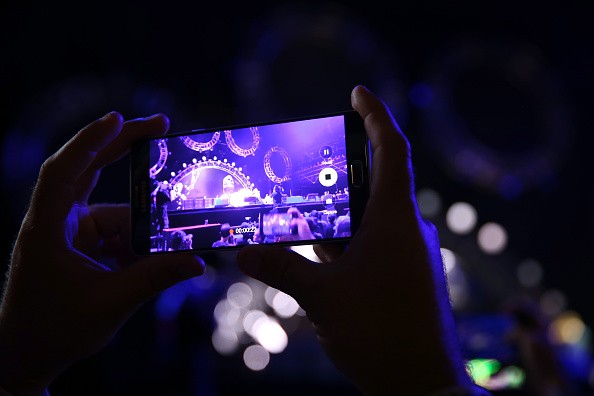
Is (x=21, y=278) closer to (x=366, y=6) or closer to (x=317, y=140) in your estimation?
(x=317, y=140)

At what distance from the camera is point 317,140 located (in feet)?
4.27

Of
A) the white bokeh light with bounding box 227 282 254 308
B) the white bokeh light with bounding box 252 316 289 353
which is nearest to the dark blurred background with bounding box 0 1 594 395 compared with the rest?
the white bokeh light with bounding box 227 282 254 308

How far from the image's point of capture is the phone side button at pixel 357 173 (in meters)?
1.25

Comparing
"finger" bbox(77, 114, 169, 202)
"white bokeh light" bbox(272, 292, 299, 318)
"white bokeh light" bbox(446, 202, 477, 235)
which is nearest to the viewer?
"finger" bbox(77, 114, 169, 202)

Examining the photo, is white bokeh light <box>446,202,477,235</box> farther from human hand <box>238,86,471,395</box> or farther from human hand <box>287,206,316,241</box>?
human hand <box>238,86,471,395</box>

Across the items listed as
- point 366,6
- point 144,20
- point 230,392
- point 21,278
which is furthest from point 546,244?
point 21,278

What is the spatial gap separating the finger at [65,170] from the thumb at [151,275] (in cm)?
22

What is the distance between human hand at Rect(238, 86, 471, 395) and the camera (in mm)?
895

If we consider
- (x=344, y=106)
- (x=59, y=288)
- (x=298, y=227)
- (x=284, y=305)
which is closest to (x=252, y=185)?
(x=298, y=227)

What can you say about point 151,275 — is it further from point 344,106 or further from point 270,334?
point 270,334

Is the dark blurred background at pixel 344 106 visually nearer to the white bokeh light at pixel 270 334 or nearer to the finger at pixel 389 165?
the white bokeh light at pixel 270 334

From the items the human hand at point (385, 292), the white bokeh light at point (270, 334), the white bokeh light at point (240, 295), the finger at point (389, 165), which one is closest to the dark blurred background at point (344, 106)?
the white bokeh light at point (240, 295)

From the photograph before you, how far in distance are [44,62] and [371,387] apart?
11.3 ft

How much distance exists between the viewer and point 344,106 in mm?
3752
